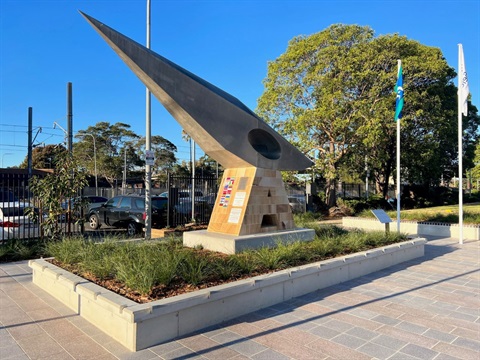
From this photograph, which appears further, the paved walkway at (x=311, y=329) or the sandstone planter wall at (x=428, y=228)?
the sandstone planter wall at (x=428, y=228)

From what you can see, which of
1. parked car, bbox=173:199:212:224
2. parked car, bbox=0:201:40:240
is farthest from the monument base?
parked car, bbox=173:199:212:224

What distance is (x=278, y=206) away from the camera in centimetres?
888

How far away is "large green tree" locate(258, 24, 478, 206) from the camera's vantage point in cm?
1914

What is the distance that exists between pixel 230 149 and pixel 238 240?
6.61ft

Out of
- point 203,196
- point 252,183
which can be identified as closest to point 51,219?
point 252,183

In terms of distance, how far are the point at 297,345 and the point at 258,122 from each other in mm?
5551

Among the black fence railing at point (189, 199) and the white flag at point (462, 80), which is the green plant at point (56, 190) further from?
the white flag at point (462, 80)

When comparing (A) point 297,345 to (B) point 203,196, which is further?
(B) point 203,196

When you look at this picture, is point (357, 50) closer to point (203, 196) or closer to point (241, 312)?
point (203, 196)

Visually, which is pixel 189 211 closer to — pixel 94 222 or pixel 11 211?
pixel 94 222

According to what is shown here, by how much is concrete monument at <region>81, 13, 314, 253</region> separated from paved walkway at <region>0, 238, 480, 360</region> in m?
2.32

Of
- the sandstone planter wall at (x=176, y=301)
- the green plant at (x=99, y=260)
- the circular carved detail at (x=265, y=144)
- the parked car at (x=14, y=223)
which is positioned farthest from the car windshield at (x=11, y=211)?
the circular carved detail at (x=265, y=144)

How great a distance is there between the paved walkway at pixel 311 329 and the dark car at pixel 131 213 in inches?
259

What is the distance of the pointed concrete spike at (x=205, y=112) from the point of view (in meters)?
7.03
